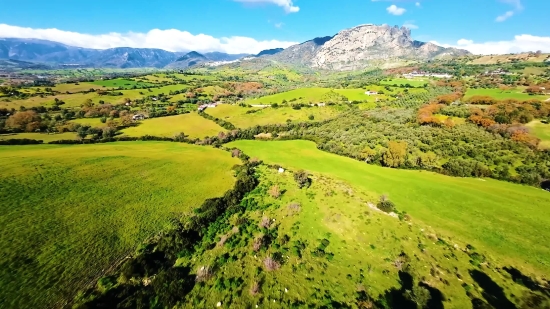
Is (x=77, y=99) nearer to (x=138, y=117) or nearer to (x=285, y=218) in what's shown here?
(x=138, y=117)

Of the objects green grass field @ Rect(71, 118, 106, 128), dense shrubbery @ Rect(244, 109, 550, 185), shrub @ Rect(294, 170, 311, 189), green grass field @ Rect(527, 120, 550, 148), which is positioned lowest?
green grass field @ Rect(71, 118, 106, 128)

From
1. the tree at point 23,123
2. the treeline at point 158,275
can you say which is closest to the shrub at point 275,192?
the treeline at point 158,275

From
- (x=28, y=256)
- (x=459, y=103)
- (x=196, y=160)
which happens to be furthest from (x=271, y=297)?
(x=459, y=103)

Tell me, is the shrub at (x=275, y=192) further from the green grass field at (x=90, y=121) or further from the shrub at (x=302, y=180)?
Result: the green grass field at (x=90, y=121)

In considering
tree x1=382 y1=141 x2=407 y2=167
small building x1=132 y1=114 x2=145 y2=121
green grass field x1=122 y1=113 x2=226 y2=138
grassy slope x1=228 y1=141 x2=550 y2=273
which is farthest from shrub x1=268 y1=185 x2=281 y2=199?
small building x1=132 y1=114 x2=145 y2=121

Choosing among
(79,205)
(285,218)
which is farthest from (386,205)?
(79,205)

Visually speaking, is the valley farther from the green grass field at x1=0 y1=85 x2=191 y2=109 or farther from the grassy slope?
the green grass field at x1=0 y1=85 x2=191 y2=109
